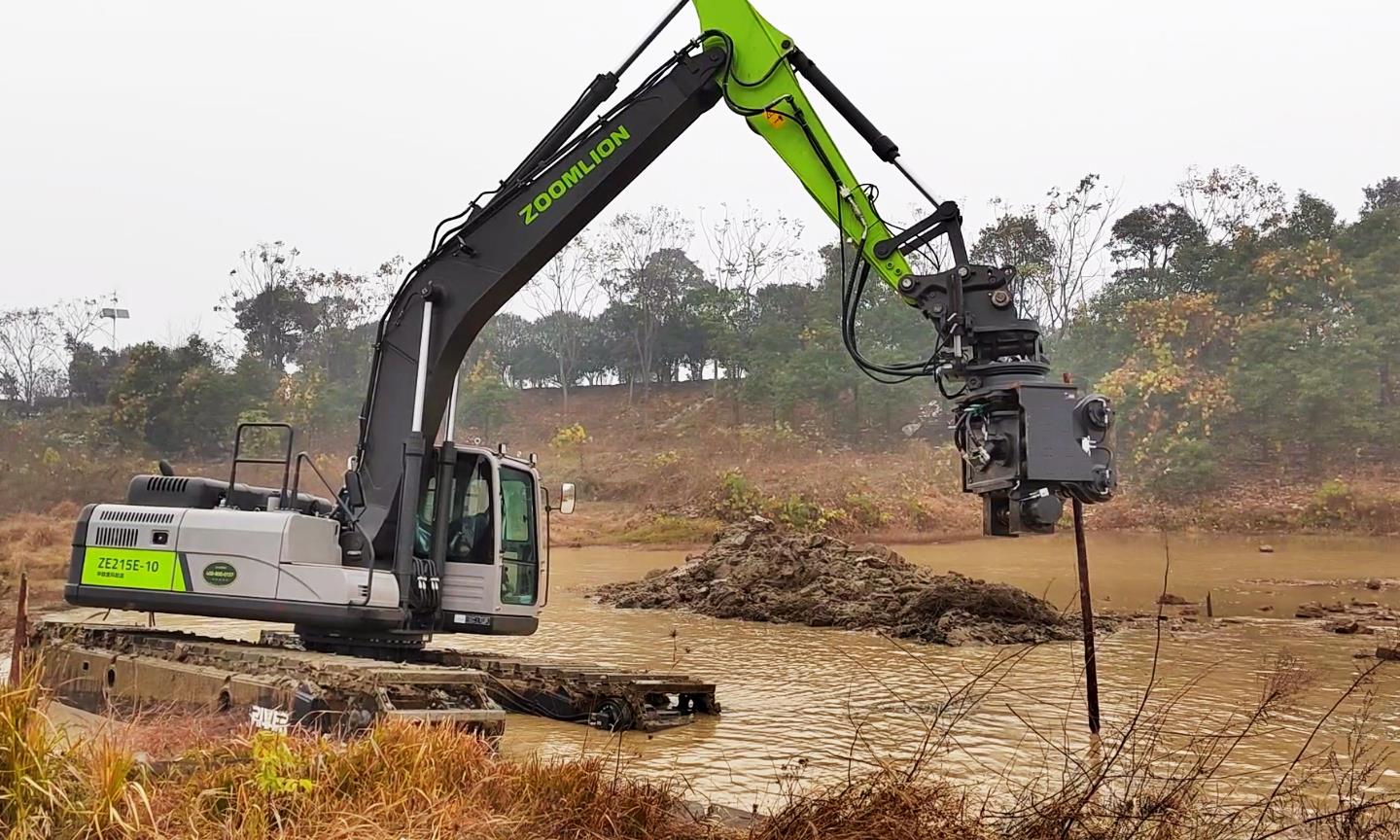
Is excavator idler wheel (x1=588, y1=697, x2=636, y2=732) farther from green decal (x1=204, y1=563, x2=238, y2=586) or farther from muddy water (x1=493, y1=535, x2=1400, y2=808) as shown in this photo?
green decal (x1=204, y1=563, x2=238, y2=586)

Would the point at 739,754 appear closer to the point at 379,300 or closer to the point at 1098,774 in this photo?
the point at 1098,774

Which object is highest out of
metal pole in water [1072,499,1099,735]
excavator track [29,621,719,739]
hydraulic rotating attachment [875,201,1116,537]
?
hydraulic rotating attachment [875,201,1116,537]

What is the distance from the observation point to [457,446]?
8414mm

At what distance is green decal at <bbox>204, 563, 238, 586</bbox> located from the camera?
24.5 feet

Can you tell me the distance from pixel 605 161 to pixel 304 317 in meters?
49.7

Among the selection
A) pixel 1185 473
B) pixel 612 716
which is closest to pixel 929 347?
pixel 1185 473

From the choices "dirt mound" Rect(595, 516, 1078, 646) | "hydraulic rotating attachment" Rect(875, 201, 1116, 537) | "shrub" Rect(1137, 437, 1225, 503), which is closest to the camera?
"hydraulic rotating attachment" Rect(875, 201, 1116, 537)

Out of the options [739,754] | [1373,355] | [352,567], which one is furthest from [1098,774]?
[1373,355]

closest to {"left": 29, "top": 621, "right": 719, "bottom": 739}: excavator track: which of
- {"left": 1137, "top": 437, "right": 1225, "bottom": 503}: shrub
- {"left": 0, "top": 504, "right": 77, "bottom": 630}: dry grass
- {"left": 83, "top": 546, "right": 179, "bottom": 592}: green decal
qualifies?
{"left": 83, "top": 546, "right": 179, "bottom": 592}: green decal

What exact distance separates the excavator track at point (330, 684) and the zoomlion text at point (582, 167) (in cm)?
361

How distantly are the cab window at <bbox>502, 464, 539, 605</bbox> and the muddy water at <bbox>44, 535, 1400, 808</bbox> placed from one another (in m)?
1.00

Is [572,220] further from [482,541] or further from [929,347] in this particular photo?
[929,347]

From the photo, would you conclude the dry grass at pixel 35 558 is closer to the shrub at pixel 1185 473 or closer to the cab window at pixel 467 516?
the cab window at pixel 467 516

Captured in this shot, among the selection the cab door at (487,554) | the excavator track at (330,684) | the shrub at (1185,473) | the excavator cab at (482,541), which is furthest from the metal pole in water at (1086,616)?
the shrub at (1185,473)
